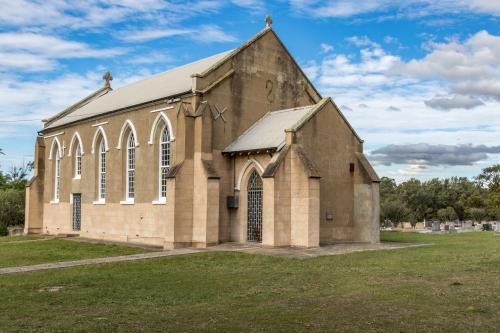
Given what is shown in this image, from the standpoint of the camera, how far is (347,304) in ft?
39.3

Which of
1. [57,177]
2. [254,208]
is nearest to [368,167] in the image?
[254,208]

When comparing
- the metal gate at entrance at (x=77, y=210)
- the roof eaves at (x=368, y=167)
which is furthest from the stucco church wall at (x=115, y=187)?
the roof eaves at (x=368, y=167)

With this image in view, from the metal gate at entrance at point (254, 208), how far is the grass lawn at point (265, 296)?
7.24 metres

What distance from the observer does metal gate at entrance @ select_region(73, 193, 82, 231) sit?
39781mm

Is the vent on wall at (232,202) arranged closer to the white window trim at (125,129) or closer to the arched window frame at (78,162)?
the white window trim at (125,129)

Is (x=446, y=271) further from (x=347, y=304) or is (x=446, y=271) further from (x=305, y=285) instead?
(x=347, y=304)

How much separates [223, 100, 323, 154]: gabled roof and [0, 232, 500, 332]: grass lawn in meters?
8.01

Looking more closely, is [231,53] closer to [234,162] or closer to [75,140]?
[234,162]

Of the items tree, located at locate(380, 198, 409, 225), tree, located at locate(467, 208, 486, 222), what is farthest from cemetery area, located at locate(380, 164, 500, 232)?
tree, located at locate(380, 198, 409, 225)

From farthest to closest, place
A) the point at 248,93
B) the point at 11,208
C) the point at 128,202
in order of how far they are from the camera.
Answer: the point at 11,208
the point at 128,202
the point at 248,93

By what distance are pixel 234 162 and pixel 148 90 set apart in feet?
33.2

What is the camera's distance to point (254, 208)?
28.6 m

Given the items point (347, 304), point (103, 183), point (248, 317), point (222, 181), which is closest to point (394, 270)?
point (347, 304)

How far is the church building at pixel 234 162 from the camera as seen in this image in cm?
2609
